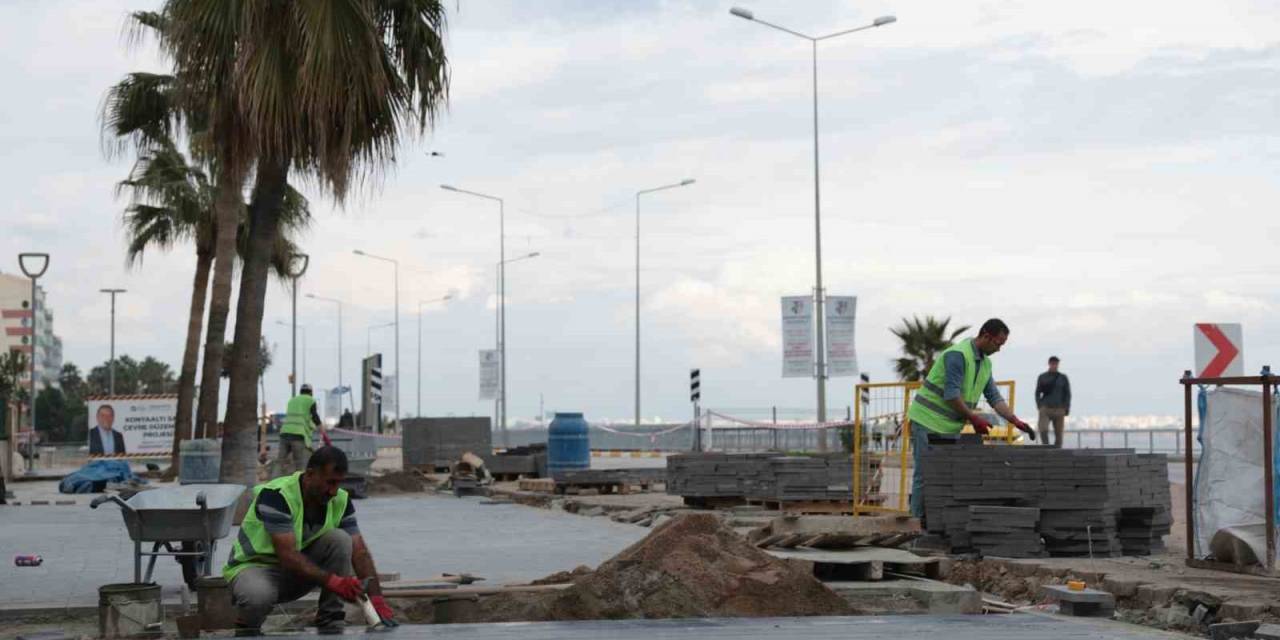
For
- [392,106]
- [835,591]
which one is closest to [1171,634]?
[835,591]

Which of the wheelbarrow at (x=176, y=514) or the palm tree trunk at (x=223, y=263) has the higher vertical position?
the palm tree trunk at (x=223, y=263)

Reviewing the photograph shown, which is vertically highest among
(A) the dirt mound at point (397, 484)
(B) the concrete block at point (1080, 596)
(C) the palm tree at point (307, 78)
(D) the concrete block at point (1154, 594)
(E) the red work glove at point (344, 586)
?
(C) the palm tree at point (307, 78)

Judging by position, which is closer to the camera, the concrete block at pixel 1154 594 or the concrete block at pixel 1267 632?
the concrete block at pixel 1267 632

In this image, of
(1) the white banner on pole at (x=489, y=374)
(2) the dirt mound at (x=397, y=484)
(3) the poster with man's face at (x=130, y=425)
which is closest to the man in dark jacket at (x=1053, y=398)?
(2) the dirt mound at (x=397, y=484)

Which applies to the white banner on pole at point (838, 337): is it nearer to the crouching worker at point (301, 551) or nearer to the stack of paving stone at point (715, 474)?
the stack of paving stone at point (715, 474)

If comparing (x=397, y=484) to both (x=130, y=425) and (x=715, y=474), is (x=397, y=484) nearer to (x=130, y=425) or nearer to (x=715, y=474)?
(x=715, y=474)

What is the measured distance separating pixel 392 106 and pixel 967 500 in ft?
25.3

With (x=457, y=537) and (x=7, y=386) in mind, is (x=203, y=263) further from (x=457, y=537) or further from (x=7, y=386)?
(x=7, y=386)

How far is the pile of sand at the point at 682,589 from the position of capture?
9203 millimetres

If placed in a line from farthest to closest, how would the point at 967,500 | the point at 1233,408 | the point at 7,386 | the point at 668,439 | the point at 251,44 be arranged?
the point at 7,386 → the point at 668,439 → the point at 251,44 → the point at 967,500 → the point at 1233,408

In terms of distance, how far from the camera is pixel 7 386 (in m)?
90.6

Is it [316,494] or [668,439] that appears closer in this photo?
[316,494]

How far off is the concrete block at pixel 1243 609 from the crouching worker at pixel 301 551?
5237mm

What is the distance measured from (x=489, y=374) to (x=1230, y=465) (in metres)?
47.4
